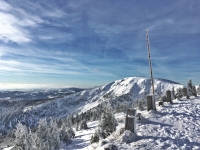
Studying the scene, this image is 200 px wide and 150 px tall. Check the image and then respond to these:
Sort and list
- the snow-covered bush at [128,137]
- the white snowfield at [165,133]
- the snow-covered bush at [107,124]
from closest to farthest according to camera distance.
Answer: the white snowfield at [165,133]
the snow-covered bush at [128,137]
the snow-covered bush at [107,124]

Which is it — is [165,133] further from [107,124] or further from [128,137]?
[107,124]

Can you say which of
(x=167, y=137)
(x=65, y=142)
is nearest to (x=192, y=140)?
(x=167, y=137)

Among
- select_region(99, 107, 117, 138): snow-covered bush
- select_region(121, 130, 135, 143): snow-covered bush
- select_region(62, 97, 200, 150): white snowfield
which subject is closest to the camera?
select_region(62, 97, 200, 150): white snowfield

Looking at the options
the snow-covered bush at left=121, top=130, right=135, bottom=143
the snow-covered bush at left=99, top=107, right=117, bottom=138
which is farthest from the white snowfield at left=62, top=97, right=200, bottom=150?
the snow-covered bush at left=99, top=107, right=117, bottom=138

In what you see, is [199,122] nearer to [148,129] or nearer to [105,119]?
[148,129]

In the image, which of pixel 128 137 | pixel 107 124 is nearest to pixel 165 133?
pixel 128 137

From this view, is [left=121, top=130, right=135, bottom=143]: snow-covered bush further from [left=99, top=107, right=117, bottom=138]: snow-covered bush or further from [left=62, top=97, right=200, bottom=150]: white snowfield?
[left=99, top=107, right=117, bottom=138]: snow-covered bush

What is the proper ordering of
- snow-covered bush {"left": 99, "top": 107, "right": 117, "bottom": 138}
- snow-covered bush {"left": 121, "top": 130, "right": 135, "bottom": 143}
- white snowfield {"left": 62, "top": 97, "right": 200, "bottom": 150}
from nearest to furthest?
1. white snowfield {"left": 62, "top": 97, "right": 200, "bottom": 150}
2. snow-covered bush {"left": 121, "top": 130, "right": 135, "bottom": 143}
3. snow-covered bush {"left": 99, "top": 107, "right": 117, "bottom": 138}

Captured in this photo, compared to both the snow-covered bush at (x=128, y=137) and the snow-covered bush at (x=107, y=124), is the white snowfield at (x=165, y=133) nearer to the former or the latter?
the snow-covered bush at (x=128, y=137)

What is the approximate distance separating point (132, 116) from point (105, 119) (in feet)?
27.3

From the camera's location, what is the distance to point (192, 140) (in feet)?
37.5

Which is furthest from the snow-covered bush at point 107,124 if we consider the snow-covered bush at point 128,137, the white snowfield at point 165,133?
the snow-covered bush at point 128,137

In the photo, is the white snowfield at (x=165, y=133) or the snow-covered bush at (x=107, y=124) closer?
the white snowfield at (x=165, y=133)

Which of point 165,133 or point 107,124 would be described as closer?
point 165,133
